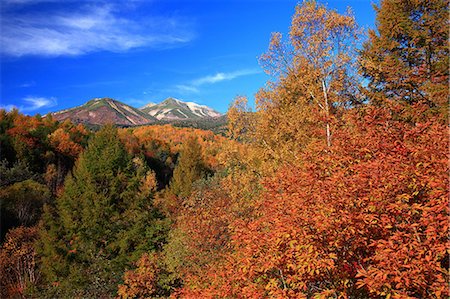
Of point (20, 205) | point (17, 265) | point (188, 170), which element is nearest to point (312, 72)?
point (17, 265)

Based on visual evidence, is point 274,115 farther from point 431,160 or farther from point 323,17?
point 431,160

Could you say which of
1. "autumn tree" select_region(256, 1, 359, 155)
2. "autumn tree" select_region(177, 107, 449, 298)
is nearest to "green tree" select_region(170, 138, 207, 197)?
"autumn tree" select_region(256, 1, 359, 155)

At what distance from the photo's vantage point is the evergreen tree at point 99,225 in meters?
24.3

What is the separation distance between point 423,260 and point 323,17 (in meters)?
10.8

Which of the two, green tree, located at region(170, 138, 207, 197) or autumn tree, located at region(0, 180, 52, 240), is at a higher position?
green tree, located at region(170, 138, 207, 197)

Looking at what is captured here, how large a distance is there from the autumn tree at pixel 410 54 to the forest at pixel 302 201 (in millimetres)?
63

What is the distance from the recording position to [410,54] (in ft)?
48.5

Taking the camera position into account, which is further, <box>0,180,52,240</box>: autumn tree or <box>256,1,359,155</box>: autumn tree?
<box>0,180,52,240</box>: autumn tree

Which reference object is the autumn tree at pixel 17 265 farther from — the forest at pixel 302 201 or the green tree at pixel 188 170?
the green tree at pixel 188 170

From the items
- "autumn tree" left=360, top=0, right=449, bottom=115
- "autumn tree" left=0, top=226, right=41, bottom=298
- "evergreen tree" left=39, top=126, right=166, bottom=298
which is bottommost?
"autumn tree" left=0, top=226, right=41, bottom=298

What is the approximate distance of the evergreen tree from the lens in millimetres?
24344

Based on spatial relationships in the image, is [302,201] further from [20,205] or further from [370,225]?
[20,205]

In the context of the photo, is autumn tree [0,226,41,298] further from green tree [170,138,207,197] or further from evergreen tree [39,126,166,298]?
green tree [170,138,207,197]

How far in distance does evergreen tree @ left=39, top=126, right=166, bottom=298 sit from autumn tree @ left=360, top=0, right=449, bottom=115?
18961mm
